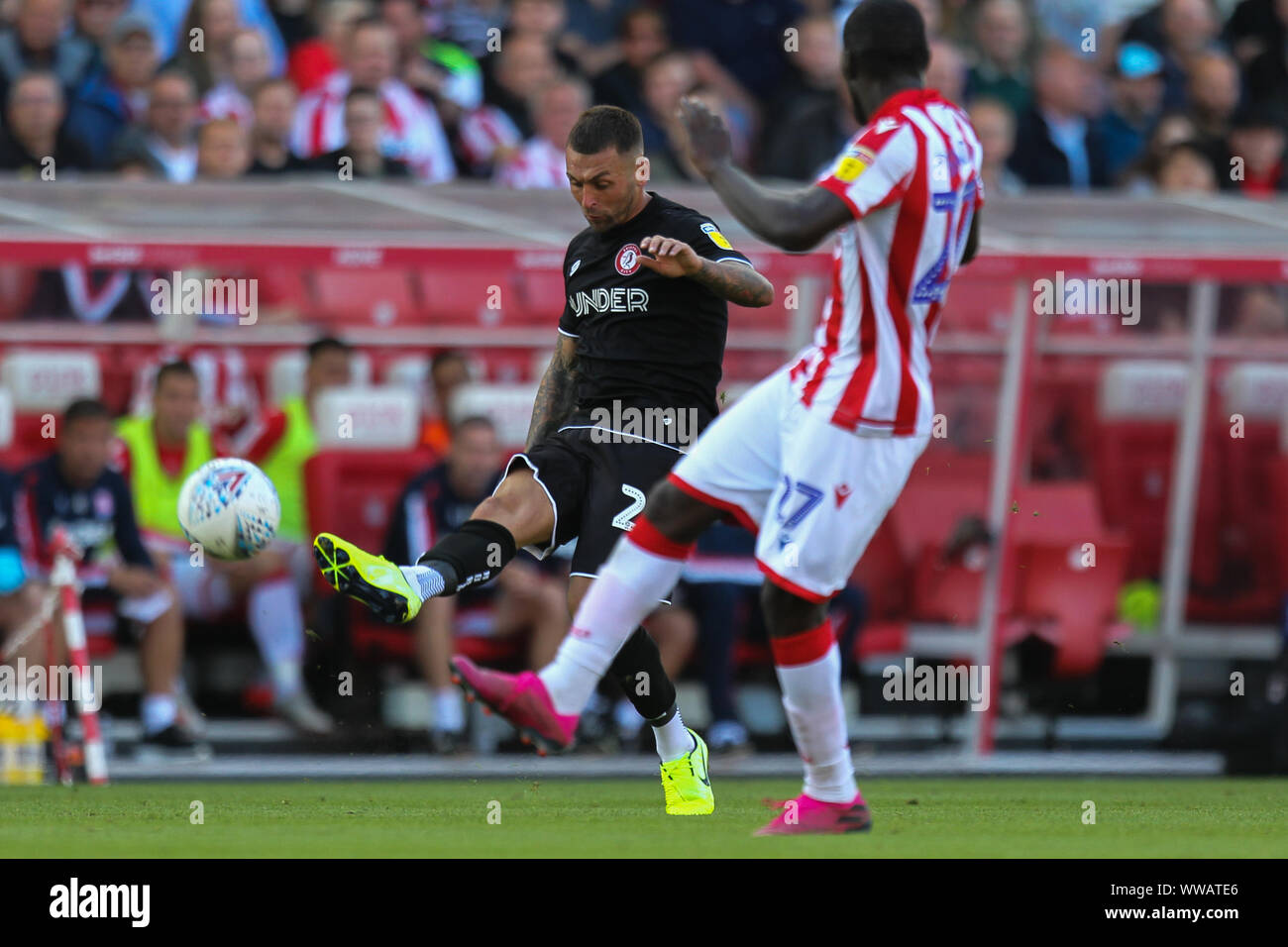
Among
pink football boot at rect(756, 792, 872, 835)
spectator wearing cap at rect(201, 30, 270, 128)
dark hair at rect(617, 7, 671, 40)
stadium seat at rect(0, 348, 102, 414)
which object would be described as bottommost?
pink football boot at rect(756, 792, 872, 835)

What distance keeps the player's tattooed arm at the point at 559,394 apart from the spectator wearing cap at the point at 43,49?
263 inches

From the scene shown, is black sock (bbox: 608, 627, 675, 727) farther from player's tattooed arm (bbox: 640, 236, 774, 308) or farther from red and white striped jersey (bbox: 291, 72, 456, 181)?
red and white striped jersey (bbox: 291, 72, 456, 181)

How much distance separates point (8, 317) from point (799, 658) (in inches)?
253

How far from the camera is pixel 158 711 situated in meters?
10.4

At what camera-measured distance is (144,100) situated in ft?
42.3

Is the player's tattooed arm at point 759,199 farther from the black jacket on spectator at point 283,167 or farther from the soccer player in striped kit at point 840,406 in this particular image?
the black jacket on spectator at point 283,167

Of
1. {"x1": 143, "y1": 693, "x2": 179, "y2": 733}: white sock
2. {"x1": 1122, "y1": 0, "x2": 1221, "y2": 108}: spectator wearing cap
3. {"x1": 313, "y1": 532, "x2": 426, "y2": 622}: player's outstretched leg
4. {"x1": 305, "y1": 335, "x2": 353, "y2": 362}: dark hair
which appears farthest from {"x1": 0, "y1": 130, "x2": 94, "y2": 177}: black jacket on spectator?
{"x1": 1122, "y1": 0, "x2": 1221, "y2": 108}: spectator wearing cap

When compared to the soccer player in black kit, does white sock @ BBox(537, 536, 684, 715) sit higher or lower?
lower

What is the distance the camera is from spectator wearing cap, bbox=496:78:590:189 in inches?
509

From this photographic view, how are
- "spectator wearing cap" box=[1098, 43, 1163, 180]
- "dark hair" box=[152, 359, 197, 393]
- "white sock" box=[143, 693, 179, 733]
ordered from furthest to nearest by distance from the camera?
"spectator wearing cap" box=[1098, 43, 1163, 180], "dark hair" box=[152, 359, 197, 393], "white sock" box=[143, 693, 179, 733]

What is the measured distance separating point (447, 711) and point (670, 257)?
4933 millimetres

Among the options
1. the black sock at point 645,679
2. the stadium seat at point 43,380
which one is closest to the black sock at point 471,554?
the black sock at point 645,679

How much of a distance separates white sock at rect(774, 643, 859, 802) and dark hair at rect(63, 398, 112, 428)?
5329 mm

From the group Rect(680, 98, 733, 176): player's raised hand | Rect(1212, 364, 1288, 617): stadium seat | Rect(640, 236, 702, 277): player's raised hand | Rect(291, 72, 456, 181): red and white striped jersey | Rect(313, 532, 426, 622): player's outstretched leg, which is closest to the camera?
Rect(680, 98, 733, 176): player's raised hand
